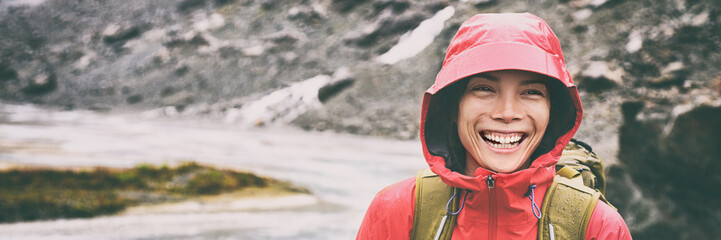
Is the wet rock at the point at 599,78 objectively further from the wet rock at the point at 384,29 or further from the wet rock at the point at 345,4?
the wet rock at the point at 345,4

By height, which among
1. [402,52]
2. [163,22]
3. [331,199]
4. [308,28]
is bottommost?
[331,199]

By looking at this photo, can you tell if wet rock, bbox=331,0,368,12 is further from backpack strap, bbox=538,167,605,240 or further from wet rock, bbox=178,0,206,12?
backpack strap, bbox=538,167,605,240

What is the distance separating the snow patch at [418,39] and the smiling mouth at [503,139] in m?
34.2

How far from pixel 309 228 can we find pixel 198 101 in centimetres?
2842

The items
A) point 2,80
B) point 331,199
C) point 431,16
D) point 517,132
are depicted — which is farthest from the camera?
point 2,80

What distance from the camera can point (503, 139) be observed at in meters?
2.44

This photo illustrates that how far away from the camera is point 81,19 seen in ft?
175

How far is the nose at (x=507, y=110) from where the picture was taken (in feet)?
7.81

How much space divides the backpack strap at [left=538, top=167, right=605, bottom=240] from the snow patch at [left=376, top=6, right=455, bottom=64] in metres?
34.3

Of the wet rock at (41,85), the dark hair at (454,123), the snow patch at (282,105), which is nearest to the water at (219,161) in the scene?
the snow patch at (282,105)

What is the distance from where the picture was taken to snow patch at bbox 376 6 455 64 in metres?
37.1

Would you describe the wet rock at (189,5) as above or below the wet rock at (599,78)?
above

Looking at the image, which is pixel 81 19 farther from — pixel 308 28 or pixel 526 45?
pixel 526 45

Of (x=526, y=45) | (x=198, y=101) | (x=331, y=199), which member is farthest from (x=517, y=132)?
(x=198, y=101)
